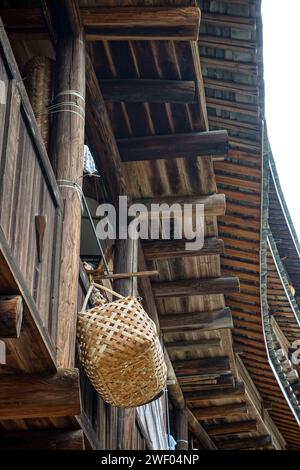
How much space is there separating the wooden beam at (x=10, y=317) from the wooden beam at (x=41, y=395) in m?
0.67

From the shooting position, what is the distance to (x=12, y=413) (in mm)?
4578

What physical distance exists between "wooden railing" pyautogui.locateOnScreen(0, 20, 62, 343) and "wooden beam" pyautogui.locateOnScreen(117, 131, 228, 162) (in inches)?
85.0

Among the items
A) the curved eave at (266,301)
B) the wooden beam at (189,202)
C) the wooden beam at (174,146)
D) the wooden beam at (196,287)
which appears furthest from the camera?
the wooden beam at (196,287)

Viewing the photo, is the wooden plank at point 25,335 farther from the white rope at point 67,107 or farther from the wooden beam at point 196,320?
the wooden beam at point 196,320

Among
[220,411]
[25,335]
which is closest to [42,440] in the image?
[25,335]

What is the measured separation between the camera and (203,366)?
10.3 m

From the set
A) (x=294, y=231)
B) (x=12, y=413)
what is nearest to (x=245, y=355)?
(x=294, y=231)

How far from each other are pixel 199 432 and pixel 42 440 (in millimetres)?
6841

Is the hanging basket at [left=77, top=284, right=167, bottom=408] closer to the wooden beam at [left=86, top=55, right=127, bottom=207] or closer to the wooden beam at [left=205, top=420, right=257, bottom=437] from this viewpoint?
the wooden beam at [left=86, top=55, right=127, bottom=207]

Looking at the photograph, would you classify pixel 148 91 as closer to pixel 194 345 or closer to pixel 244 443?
pixel 194 345

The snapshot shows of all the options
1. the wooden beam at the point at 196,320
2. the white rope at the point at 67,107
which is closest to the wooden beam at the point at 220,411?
the wooden beam at the point at 196,320

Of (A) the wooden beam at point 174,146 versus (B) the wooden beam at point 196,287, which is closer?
(A) the wooden beam at point 174,146

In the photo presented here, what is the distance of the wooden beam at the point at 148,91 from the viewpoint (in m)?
6.46

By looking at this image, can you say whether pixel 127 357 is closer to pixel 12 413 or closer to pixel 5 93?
pixel 12 413
